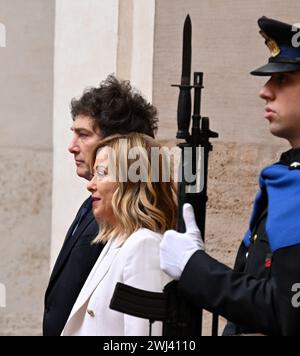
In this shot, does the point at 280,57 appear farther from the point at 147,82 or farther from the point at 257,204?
the point at 147,82

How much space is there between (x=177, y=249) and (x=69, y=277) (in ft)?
3.33

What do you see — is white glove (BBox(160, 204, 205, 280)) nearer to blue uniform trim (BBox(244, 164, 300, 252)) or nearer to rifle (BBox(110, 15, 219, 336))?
rifle (BBox(110, 15, 219, 336))

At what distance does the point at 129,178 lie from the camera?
4.00 meters

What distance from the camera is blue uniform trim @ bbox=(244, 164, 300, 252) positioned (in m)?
3.23

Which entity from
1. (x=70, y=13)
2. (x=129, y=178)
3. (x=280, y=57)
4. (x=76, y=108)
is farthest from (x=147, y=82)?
(x=280, y=57)

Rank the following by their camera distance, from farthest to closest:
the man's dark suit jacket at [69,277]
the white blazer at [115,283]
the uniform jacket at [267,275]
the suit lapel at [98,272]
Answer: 1. the man's dark suit jacket at [69,277]
2. the suit lapel at [98,272]
3. the white blazer at [115,283]
4. the uniform jacket at [267,275]

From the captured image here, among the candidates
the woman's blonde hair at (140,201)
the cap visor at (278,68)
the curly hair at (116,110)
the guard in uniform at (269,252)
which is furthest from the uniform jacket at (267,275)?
the curly hair at (116,110)

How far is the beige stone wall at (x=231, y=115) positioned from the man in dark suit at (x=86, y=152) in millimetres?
1230

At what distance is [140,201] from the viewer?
399 cm

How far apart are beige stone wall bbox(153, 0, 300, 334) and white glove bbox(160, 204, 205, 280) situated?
2.45 metres

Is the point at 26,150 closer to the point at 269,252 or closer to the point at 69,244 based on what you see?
the point at 69,244

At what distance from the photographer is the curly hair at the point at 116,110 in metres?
4.44

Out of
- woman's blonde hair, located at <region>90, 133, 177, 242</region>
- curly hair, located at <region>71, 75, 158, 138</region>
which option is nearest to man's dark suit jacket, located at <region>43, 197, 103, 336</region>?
woman's blonde hair, located at <region>90, 133, 177, 242</region>

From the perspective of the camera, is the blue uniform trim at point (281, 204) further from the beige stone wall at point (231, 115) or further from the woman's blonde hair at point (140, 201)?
the beige stone wall at point (231, 115)
